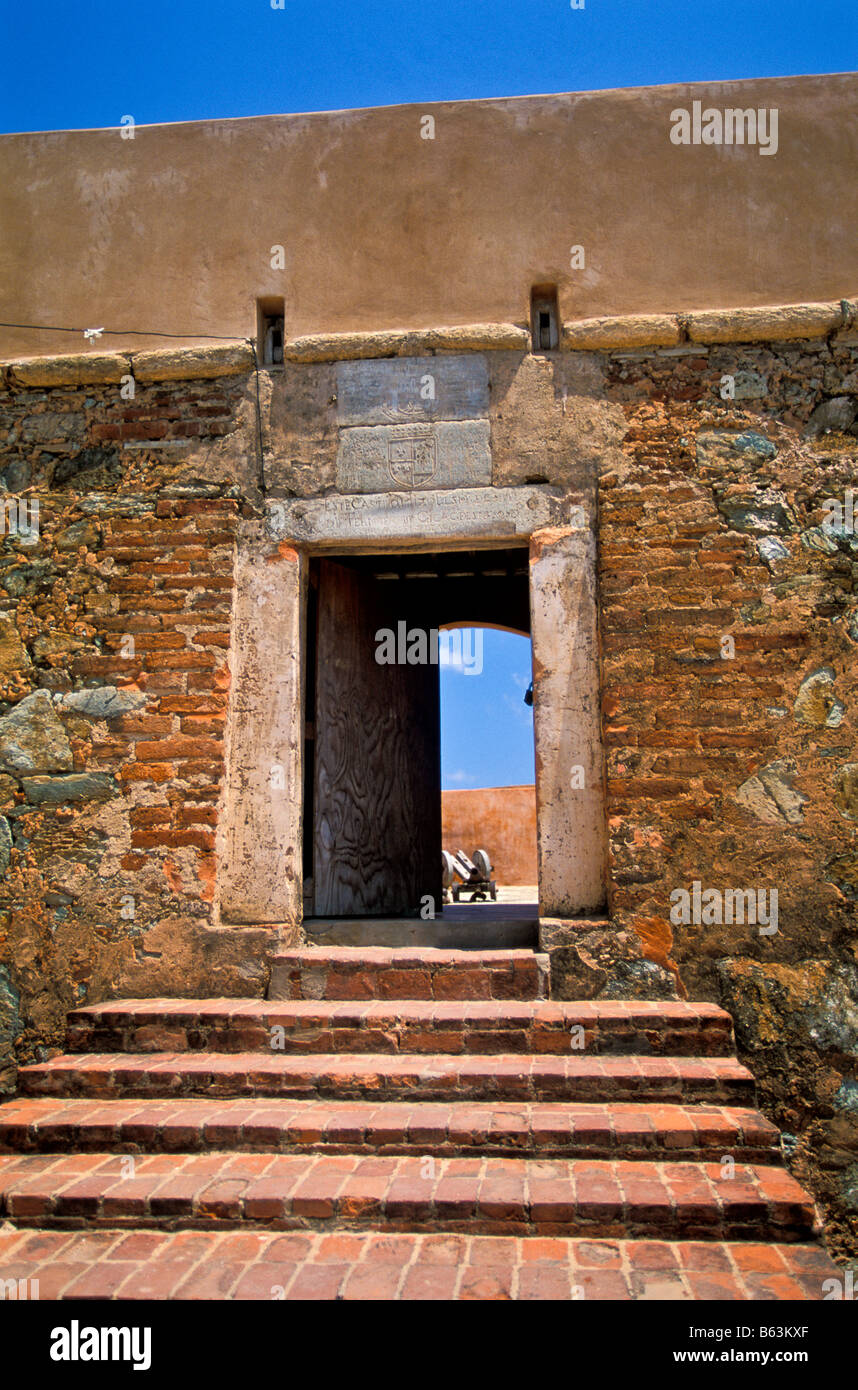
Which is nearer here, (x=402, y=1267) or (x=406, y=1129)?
(x=402, y=1267)

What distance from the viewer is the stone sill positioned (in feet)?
14.8

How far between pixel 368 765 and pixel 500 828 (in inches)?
363

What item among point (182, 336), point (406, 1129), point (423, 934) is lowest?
point (406, 1129)

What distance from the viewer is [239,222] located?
495 centimetres

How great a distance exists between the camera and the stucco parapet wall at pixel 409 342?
4.66 metres

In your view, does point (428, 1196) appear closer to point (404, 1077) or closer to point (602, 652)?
point (404, 1077)

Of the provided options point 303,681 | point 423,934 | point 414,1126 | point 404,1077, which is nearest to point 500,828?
point 423,934

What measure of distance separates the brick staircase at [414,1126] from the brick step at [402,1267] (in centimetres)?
2

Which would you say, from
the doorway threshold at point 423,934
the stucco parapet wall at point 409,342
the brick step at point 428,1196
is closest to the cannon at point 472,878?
the doorway threshold at point 423,934

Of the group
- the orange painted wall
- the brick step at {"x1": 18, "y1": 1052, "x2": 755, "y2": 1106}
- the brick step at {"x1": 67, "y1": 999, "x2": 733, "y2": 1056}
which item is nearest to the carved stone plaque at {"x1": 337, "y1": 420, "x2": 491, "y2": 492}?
the brick step at {"x1": 67, "y1": 999, "x2": 733, "y2": 1056}

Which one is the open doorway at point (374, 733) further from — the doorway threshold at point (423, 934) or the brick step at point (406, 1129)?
the brick step at point (406, 1129)

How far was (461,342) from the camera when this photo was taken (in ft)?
15.3

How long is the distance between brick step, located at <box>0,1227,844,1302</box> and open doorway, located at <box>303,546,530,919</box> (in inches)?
82.8
